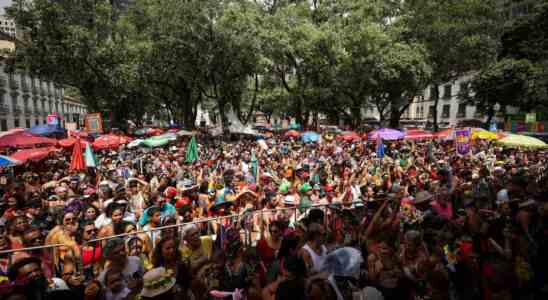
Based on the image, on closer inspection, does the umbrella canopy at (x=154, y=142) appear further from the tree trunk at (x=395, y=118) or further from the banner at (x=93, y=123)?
the tree trunk at (x=395, y=118)

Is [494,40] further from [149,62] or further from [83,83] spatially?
[83,83]

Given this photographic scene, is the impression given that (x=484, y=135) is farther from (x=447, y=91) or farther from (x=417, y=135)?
(x=447, y=91)

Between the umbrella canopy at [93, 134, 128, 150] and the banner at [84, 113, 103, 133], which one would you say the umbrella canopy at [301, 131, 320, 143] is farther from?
the banner at [84, 113, 103, 133]

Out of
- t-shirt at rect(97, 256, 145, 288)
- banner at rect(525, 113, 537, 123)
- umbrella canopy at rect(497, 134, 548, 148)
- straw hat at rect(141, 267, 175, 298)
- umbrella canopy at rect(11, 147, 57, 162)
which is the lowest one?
t-shirt at rect(97, 256, 145, 288)

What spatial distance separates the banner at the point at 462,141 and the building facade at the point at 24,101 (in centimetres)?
4080

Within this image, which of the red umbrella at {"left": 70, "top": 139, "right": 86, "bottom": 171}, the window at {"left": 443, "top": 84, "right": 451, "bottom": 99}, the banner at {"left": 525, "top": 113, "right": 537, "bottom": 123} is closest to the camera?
the red umbrella at {"left": 70, "top": 139, "right": 86, "bottom": 171}

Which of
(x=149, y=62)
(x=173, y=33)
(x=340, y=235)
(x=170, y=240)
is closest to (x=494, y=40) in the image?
(x=173, y=33)

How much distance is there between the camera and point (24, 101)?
161 feet

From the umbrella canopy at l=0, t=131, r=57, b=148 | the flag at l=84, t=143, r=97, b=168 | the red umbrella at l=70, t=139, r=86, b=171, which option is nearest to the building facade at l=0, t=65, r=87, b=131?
the umbrella canopy at l=0, t=131, r=57, b=148

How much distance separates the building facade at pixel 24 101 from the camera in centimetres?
4313

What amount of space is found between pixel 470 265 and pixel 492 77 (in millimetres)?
38620

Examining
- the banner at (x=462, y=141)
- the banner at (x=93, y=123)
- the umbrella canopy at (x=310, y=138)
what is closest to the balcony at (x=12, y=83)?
the banner at (x=93, y=123)

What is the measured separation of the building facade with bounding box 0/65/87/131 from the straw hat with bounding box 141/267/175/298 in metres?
41.5

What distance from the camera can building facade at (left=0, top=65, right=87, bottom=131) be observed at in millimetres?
43131
